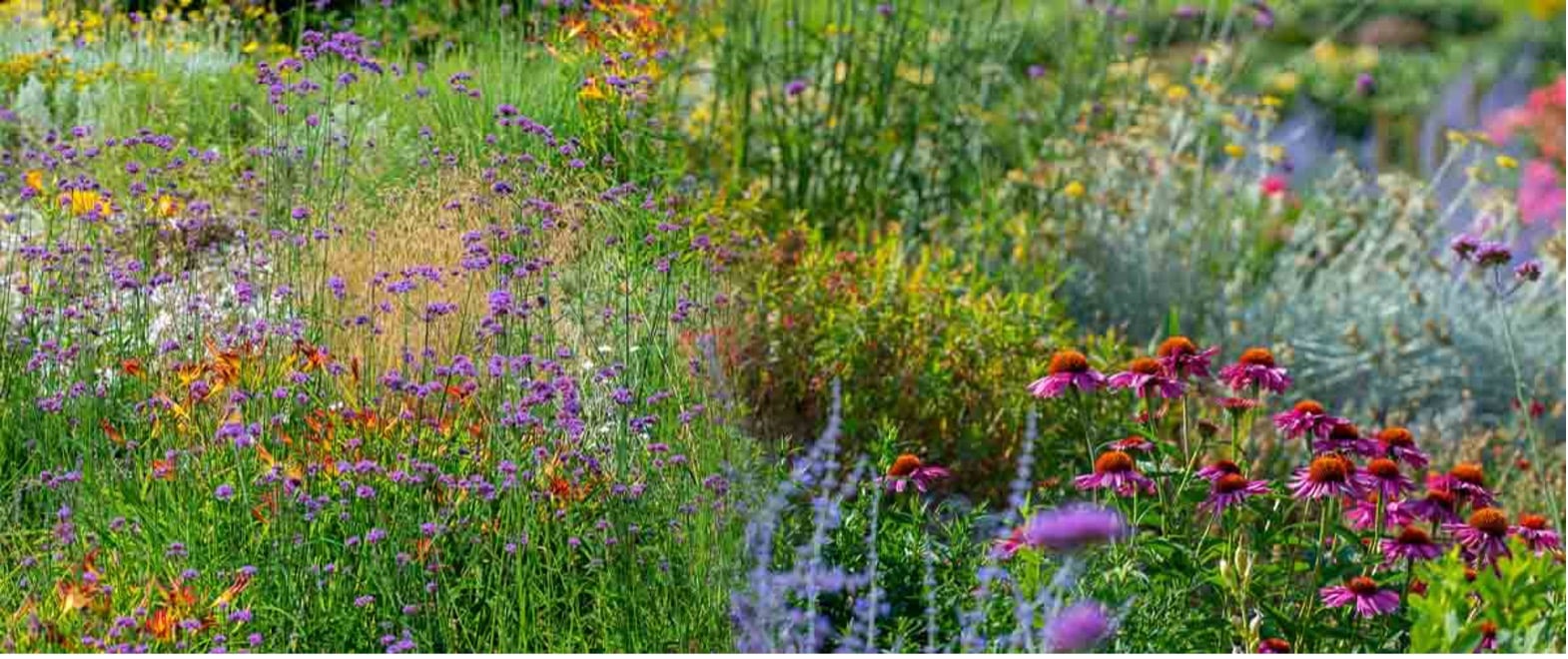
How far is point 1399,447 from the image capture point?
3.12 metres

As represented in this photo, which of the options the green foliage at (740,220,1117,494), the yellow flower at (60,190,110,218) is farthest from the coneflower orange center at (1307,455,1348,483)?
the yellow flower at (60,190,110,218)

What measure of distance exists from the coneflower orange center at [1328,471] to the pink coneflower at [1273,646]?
27 cm

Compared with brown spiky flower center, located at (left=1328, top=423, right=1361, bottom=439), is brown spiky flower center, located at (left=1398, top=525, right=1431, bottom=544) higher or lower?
lower

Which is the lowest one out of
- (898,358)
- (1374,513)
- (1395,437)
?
(898,358)

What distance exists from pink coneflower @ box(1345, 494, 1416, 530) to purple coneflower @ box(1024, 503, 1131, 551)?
54 centimetres

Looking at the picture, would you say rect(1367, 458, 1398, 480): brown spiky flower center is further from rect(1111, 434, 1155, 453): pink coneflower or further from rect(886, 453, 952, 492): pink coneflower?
rect(886, 453, 952, 492): pink coneflower

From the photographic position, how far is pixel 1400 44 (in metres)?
11.6

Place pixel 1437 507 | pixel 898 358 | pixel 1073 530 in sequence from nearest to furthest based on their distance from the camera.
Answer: pixel 1073 530 < pixel 1437 507 < pixel 898 358

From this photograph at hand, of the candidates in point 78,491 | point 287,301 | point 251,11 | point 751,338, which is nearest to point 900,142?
point 751,338

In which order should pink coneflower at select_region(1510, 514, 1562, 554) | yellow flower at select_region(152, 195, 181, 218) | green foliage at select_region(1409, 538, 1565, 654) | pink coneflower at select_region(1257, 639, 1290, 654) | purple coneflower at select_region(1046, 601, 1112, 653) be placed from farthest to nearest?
yellow flower at select_region(152, 195, 181, 218) → pink coneflower at select_region(1510, 514, 1562, 554) → pink coneflower at select_region(1257, 639, 1290, 654) → green foliage at select_region(1409, 538, 1565, 654) → purple coneflower at select_region(1046, 601, 1112, 653)

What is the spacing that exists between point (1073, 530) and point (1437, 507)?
93cm

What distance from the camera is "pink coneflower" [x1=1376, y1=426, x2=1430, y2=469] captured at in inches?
120

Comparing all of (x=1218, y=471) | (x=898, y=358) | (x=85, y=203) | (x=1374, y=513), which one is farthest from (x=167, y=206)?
(x=1374, y=513)

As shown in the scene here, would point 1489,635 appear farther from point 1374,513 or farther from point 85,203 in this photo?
point 85,203
